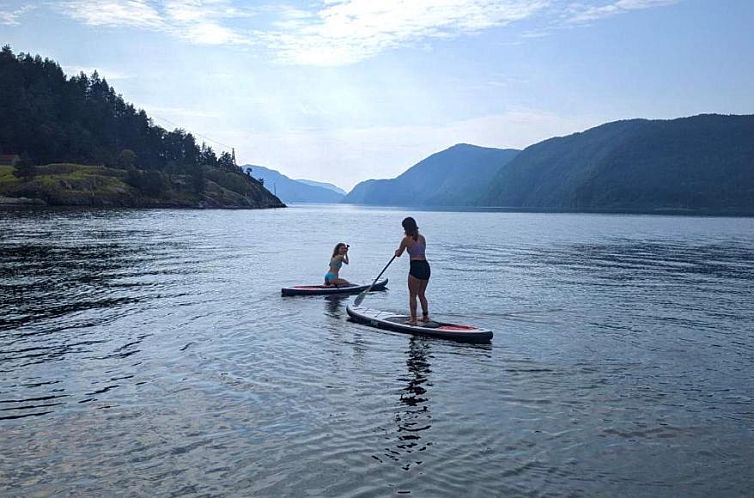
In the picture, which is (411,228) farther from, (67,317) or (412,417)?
(67,317)

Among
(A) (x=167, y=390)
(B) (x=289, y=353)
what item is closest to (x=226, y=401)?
(A) (x=167, y=390)

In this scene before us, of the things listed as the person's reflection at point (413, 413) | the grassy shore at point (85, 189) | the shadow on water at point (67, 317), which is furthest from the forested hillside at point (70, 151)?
the person's reflection at point (413, 413)

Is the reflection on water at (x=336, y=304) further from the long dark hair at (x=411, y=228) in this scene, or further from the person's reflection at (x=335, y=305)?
the long dark hair at (x=411, y=228)

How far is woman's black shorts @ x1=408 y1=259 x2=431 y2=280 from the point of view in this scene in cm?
1981

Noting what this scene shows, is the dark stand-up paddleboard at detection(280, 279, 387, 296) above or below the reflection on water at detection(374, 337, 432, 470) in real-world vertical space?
above

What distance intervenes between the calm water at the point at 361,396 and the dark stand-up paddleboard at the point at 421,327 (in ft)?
1.45

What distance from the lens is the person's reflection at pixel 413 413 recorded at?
10048 millimetres

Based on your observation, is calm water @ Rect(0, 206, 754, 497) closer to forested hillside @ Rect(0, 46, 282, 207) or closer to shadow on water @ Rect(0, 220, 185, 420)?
shadow on water @ Rect(0, 220, 185, 420)

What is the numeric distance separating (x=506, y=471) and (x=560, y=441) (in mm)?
1882

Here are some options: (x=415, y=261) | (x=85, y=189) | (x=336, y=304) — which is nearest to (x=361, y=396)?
(x=415, y=261)

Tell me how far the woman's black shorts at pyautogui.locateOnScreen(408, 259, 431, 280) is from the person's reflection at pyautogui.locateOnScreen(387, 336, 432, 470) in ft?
11.5

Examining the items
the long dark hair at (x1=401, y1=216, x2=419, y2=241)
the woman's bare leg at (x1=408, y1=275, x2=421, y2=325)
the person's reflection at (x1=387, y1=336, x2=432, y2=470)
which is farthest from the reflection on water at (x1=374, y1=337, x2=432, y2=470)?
the long dark hair at (x1=401, y1=216, x2=419, y2=241)

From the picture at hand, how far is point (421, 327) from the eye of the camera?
19.4m

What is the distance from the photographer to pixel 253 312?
2323 centimetres
